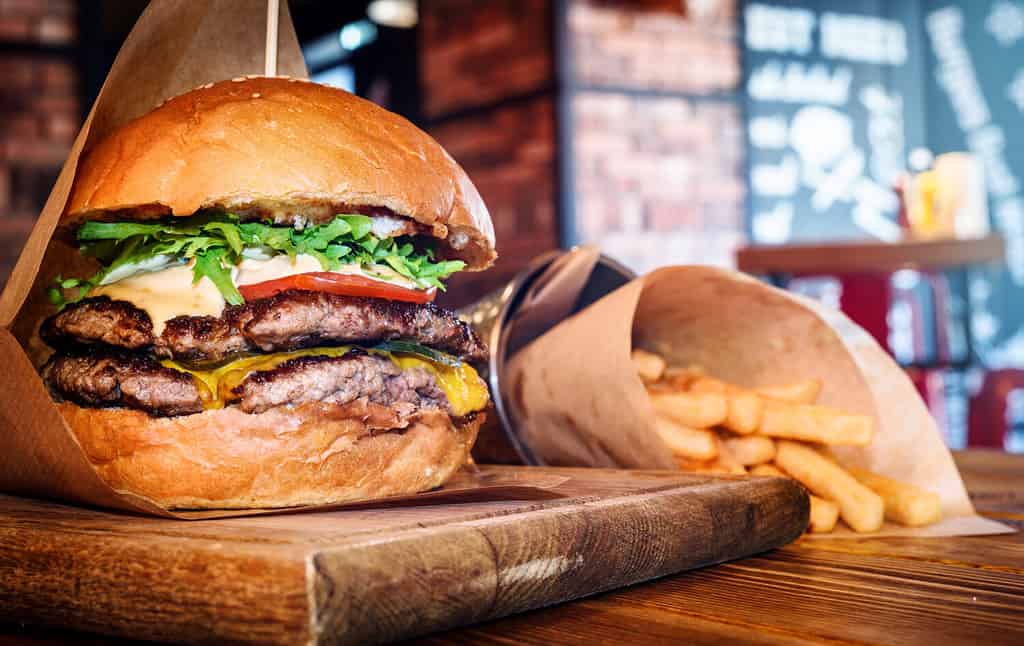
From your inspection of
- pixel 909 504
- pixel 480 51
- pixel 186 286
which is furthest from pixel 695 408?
pixel 480 51

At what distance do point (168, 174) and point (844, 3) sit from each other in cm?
766

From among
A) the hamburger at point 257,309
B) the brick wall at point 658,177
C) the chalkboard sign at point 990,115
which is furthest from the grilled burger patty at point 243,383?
the chalkboard sign at point 990,115

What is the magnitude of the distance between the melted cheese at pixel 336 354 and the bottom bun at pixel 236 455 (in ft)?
0.18

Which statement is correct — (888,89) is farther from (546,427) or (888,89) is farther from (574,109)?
(546,427)

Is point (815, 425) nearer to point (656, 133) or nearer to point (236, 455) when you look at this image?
point (236, 455)

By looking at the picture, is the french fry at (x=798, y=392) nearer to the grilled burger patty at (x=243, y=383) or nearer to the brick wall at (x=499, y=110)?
the grilled burger patty at (x=243, y=383)

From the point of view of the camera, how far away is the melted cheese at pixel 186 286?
174 cm

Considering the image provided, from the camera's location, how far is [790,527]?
70.3 inches

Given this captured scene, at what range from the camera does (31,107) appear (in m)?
6.54

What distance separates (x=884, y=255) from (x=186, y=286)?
13.5 ft

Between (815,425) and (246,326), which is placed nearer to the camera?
(246,326)

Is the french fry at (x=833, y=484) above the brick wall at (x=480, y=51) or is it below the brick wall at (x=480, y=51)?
below

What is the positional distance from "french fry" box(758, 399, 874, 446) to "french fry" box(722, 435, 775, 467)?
4 cm

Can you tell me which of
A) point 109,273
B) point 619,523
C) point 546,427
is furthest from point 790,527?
point 109,273
